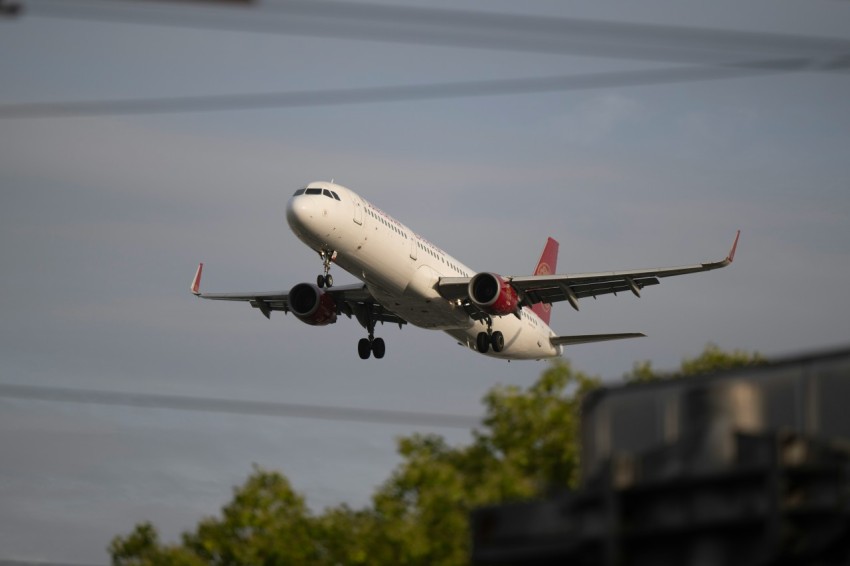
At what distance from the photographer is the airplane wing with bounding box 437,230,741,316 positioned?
5856cm

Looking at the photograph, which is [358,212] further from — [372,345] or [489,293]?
[372,345]

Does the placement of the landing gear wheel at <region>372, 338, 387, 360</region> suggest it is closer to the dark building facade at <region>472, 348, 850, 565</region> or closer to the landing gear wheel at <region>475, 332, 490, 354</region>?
the landing gear wheel at <region>475, 332, 490, 354</region>

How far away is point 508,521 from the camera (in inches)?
993

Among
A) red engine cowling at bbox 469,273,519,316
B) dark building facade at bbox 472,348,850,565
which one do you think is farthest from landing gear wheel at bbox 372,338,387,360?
dark building facade at bbox 472,348,850,565

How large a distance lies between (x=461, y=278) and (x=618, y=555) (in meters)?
36.3

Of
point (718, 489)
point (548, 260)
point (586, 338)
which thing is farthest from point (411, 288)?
point (718, 489)

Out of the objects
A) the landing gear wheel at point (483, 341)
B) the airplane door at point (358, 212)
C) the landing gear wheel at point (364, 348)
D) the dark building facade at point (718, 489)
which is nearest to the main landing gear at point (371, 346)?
the landing gear wheel at point (364, 348)

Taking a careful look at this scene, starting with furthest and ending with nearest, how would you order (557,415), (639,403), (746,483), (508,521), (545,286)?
(545,286) → (557,415) → (639,403) → (508,521) → (746,483)

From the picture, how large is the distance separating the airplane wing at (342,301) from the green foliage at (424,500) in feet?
23.1

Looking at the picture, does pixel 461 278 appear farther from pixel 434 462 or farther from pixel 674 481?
pixel 674 481

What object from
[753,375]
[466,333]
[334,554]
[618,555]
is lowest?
[618,555]

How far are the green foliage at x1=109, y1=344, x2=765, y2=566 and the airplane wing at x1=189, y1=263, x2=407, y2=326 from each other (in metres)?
7.03

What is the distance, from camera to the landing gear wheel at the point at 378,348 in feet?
213

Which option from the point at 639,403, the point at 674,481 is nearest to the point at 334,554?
the point at 639,403
